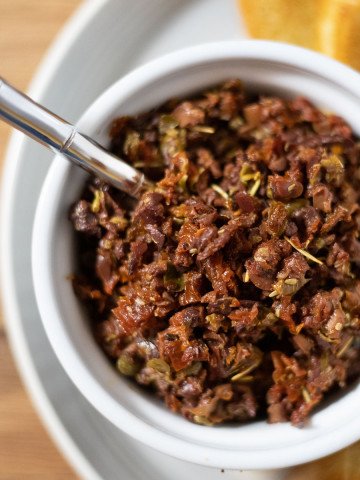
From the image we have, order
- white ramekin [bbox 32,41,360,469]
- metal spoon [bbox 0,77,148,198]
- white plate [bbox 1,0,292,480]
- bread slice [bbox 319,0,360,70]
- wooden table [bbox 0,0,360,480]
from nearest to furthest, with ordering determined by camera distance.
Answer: metal spoon [bbox 0,77,148,198] → white ramekin [bbox 32,41,360,469] → bread slice [bbox 319,0,360,70] → white plate [bbox 1,0,292,480] → wooden table [bbox 0,0,360,480]

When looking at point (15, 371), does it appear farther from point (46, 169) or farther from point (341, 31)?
point (341, 31)

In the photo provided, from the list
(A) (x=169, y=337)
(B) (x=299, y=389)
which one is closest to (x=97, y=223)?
(A) (x=169, y=337)

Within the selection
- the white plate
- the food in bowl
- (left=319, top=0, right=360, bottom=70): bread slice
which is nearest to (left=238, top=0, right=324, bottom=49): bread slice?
(left=319, top=0, right=360, bottom=70): bread slice

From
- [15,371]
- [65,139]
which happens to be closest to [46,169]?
[65,139]

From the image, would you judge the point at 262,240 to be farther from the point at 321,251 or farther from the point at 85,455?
the point at 85,455

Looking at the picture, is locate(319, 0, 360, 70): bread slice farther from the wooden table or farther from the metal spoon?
the wooden table
